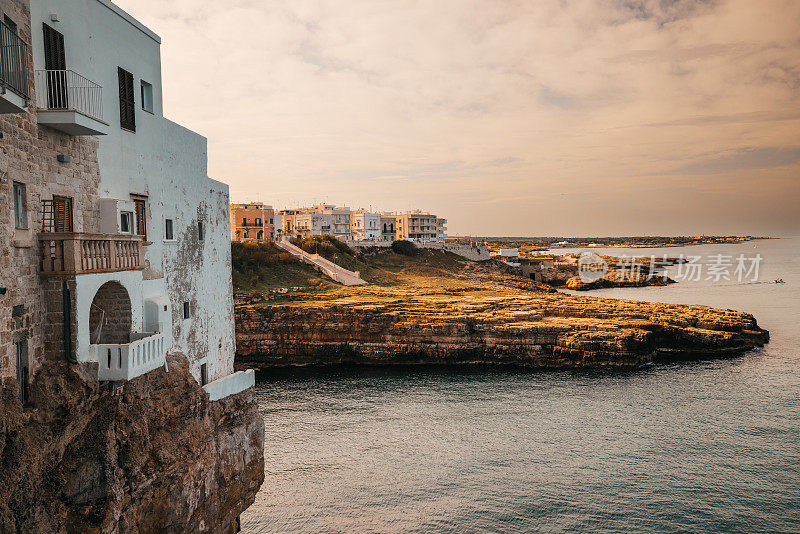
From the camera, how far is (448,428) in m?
40.7

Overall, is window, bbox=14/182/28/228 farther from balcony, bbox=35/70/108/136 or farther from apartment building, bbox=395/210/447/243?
apartment building, bbox=395/210/447/243

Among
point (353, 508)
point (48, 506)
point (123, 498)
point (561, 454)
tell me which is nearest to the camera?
point (48, 506)

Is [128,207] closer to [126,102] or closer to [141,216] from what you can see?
[141,216]

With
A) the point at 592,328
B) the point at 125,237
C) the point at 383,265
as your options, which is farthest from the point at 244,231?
the point at 125,237

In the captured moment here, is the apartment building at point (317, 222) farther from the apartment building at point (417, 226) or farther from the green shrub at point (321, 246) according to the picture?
the green shrub at point (321, 246)

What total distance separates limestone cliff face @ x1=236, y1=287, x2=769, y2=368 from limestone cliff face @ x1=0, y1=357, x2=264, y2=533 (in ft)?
139

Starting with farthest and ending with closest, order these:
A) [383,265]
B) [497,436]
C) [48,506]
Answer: [383,265]
[497,436]
[48,506]

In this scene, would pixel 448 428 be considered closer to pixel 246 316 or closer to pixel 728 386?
pixel 728 386

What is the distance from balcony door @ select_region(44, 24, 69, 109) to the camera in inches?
532

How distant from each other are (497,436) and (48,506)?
31044 mm

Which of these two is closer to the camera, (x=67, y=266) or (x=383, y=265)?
(x=67, y=266)

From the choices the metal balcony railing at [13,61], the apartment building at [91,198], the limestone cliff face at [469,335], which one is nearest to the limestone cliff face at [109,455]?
the apartment building at [91,198]

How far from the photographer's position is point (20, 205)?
41.2 feet

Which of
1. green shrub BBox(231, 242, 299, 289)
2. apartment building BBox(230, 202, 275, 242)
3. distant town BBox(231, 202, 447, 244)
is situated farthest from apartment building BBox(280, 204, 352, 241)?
green shrub BBox(231, 242, 299, 289)
